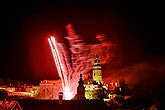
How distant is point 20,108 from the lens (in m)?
39.6

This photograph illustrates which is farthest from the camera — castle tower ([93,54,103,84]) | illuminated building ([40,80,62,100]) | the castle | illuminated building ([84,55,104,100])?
illuminated building ([40,80,62,100])

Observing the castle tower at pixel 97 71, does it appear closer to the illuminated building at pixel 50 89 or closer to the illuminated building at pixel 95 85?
the illuminated building at pixel 95 85

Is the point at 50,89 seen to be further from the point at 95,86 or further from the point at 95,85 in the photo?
the point at 95,86

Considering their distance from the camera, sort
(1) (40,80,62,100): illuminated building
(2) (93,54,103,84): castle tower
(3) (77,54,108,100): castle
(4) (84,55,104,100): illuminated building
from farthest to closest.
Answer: (1) (40,80,62,100): illuminated building, (2) (93,54,103,84): castle tower, (4) (84,55,104,100): illuminated building, (3) (77,54,108,100): castle

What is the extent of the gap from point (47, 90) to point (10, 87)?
15.0 meters

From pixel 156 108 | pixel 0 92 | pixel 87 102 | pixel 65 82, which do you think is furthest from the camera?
pixel 0 92

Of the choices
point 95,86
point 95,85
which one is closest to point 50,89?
point 95,85

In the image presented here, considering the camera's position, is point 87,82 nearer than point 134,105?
No

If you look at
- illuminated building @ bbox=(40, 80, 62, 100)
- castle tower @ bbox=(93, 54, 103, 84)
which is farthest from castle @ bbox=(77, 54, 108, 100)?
illuminated building @ bbox=(40, 80, 62, 100)

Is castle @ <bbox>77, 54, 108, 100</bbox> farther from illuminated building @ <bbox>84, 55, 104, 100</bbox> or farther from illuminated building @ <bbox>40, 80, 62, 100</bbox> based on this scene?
illuminated building @ <bbox>40, 80, 62, 100</bbox>

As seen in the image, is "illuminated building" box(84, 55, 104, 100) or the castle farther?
"illuminated building" box(84, 55, 104, 100)

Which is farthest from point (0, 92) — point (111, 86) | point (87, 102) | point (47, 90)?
point (87, 102)

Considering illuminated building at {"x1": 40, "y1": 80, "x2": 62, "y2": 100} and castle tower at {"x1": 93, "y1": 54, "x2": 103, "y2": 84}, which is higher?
castle tower at {"x1": 93, "y1": 54, "x2": 103, "y2": 84}

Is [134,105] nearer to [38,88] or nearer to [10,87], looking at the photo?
[38,88]
